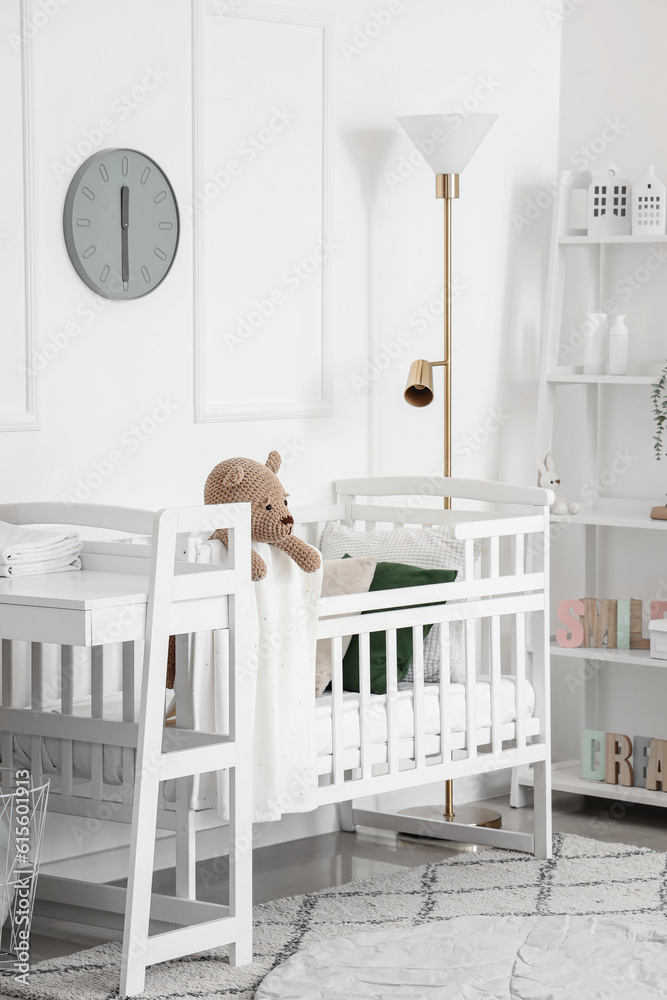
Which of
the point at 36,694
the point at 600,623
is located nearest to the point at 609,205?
the point at 600,623

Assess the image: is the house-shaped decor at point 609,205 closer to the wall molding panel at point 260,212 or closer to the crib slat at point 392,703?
the wall molding panel at point 260,212

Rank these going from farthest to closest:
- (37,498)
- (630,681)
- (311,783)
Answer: (630,681) < (37,498) < (311,783)

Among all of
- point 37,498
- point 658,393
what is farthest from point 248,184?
point 658,393

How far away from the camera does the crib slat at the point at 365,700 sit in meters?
2.92

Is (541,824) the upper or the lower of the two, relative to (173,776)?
lower

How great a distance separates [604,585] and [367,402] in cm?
90

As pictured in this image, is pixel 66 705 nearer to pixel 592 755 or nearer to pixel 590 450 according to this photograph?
pixel 592 755

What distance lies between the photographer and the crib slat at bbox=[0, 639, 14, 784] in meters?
2.90

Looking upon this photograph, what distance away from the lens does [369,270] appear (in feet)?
12.3

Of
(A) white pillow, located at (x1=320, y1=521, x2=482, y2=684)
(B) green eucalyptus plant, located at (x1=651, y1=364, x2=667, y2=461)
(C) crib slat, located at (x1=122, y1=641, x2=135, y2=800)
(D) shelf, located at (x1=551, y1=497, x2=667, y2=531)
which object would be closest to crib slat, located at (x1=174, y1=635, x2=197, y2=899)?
(C) crib slat, located at (x1=122, y1=641, x2=135, y2=800)

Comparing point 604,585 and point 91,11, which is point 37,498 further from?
point 604,585

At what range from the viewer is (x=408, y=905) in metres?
3.03

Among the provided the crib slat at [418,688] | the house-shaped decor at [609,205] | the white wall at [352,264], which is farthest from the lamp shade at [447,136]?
the crib slat at [418,688]

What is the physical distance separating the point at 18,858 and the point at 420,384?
1543mm
